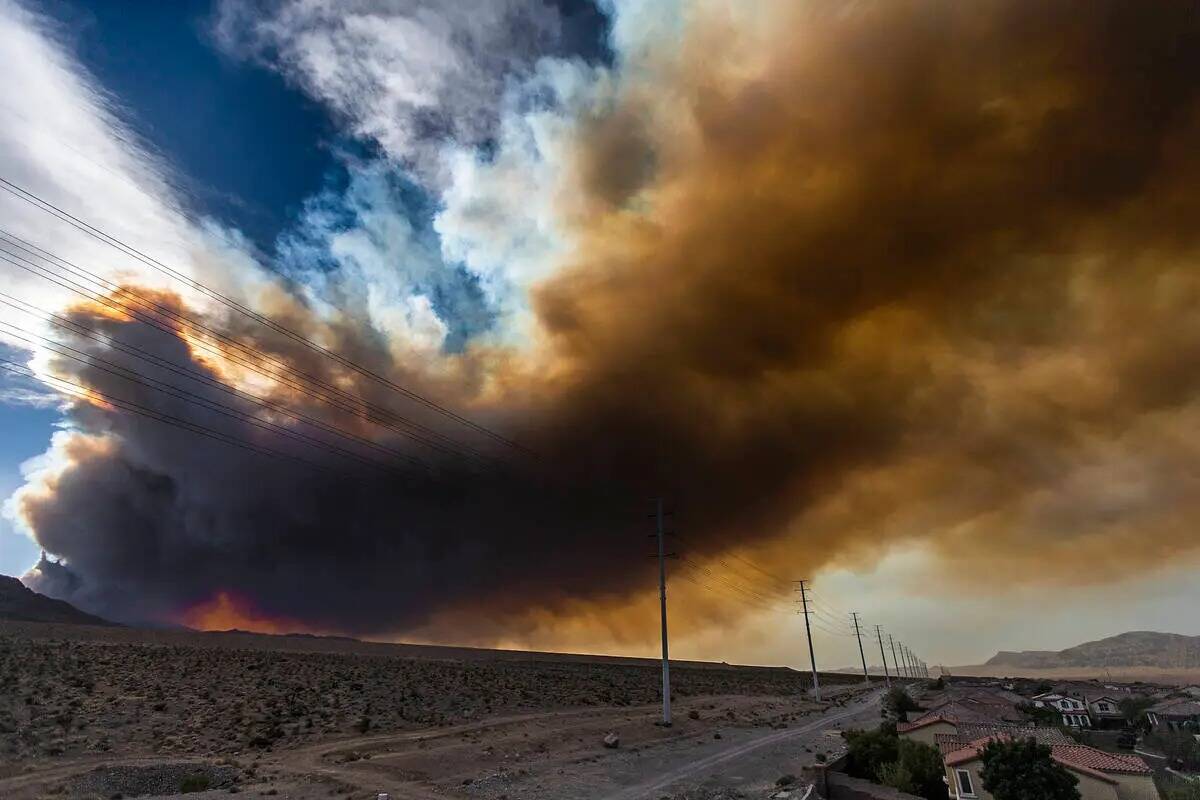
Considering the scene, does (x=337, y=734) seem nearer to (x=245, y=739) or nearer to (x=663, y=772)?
(x=245, y=739)

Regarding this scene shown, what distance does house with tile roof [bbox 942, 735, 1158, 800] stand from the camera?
42594 mm

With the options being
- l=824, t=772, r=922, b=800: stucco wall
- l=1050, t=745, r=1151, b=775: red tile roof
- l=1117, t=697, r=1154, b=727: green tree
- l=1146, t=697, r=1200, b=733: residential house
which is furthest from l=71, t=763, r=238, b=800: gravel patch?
l=1117, t=697, r=1154, b=727: green tree

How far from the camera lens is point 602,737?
54500 mm

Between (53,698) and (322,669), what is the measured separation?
100 feet

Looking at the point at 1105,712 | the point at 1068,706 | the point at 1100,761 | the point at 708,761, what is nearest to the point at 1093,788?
the point at 1100,761

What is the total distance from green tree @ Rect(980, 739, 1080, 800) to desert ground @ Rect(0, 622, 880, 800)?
505 inches

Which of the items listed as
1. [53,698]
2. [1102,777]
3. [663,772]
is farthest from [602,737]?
[53,698]

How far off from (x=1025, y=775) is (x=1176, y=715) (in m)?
86.6

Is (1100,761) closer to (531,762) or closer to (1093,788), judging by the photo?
(1093,788)

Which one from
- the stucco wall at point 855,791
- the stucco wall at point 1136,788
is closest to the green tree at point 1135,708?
the stucco wall at point 1136,788

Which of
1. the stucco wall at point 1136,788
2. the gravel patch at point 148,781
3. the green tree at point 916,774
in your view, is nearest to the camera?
the gravel patch at point 148,781

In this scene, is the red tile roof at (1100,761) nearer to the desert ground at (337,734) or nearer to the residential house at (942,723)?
the residential house at (942,723)

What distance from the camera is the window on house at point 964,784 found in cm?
4556

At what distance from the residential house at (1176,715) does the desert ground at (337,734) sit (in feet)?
174
